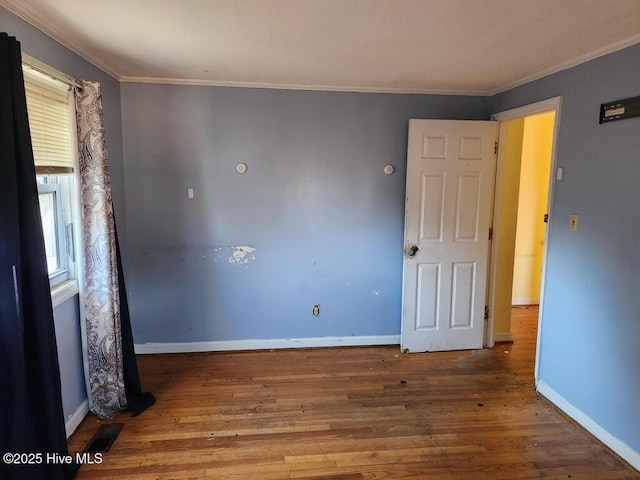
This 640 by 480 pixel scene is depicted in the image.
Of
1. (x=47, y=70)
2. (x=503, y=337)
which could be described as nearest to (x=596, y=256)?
(x=503, y=337)

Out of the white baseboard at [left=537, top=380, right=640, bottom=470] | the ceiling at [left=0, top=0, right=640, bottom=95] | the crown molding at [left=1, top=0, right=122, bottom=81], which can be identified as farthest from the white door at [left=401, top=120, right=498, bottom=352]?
the crown molding at [left=1, top=0, right=122, bottom=81]

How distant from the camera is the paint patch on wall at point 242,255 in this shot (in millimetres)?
3520

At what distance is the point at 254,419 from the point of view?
259 centimetres

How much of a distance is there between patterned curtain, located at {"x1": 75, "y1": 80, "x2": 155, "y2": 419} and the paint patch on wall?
3.44ft

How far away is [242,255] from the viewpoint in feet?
11.6

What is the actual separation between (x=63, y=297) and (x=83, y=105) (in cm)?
109

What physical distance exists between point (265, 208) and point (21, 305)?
203cm

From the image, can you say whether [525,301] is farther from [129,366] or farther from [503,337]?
[129,366]

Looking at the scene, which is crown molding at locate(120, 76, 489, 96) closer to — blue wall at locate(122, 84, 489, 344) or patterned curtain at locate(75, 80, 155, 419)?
blue wall at locate(122, 84, 489, 344)

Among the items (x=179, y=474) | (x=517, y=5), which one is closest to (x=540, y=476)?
(x=179, y=474)

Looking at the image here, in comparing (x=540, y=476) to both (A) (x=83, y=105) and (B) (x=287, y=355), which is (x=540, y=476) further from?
(A) (x=83, y=105)

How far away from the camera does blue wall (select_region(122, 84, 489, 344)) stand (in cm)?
335

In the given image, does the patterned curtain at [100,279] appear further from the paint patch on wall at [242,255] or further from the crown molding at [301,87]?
the paint patch on wall at [242,255]

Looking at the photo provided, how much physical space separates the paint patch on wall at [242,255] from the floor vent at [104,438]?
148cm
